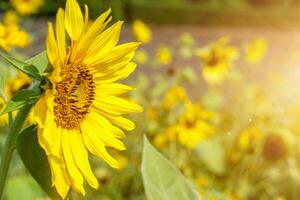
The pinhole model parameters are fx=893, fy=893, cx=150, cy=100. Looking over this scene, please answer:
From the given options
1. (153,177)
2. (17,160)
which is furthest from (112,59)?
(17,160)

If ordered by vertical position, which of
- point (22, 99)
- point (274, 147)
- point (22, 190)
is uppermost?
point (22, 99)

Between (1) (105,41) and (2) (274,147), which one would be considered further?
(2) (274,147)

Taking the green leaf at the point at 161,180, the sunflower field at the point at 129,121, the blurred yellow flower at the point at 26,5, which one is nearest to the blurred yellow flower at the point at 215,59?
the sunflower field at the point at 129,121

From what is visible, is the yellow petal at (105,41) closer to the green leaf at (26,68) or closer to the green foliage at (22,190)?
the green leaf at (26,68)

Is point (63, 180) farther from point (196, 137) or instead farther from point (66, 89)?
point (196, 137)

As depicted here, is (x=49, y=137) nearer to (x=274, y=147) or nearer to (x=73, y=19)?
(x=73, y=19)

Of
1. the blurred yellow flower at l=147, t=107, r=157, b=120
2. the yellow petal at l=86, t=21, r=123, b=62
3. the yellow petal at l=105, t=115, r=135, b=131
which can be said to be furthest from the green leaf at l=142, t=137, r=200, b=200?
the blurred yellow flower at l=147, t=107, r=157, b=120

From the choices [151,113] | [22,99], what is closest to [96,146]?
[22,99]

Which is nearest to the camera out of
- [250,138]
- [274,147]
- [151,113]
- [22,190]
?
[22,190]

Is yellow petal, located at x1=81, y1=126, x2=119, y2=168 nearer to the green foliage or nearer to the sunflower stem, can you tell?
the sunflower stem
